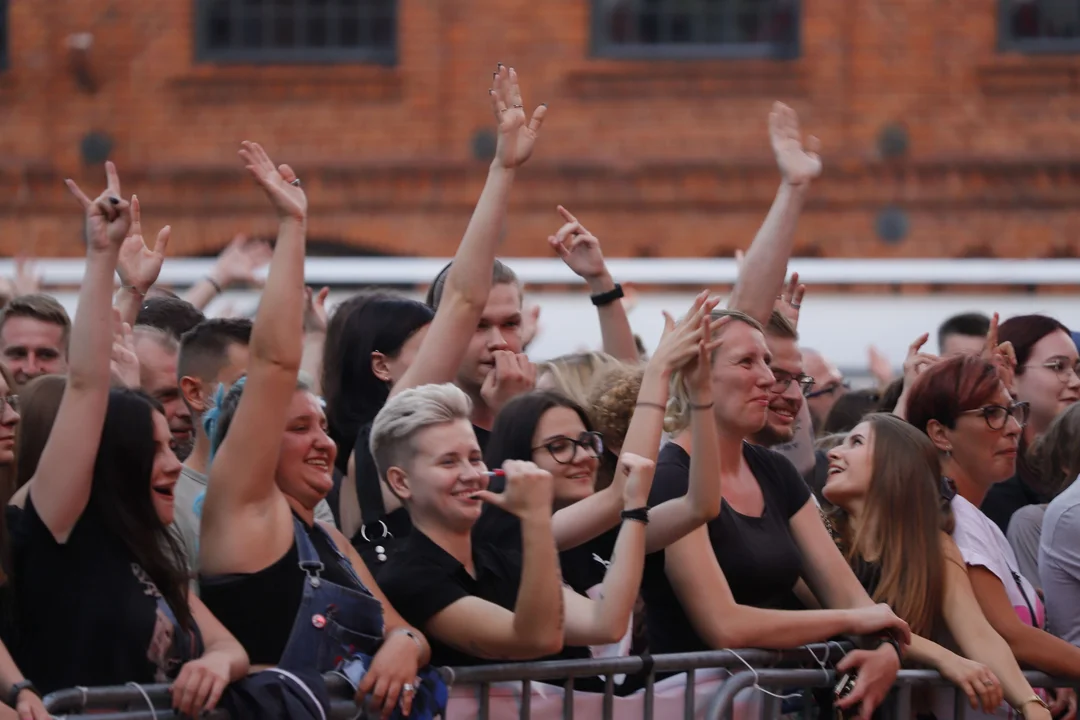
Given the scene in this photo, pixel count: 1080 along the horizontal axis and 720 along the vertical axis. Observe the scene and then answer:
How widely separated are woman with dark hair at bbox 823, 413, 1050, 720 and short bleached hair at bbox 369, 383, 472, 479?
50.7 inches

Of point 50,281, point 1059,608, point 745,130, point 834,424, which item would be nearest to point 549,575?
point 1059,608

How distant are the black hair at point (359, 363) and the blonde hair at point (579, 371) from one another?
0.40 metres

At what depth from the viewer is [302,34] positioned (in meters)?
15.1

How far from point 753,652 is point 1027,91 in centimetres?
1105

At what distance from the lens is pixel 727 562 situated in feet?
14.5

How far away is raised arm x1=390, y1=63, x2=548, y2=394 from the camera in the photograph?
4539 mm

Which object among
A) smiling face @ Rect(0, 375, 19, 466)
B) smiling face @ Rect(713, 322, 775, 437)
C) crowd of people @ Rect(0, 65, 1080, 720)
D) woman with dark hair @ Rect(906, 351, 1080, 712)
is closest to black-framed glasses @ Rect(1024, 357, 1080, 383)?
crowd of people @ Rect(0, 65, 1080, 720)

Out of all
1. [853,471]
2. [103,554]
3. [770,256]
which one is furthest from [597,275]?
[103,554]

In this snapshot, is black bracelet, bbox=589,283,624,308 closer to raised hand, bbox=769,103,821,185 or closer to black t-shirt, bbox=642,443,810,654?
raised hand, bbox=769,103,821,185

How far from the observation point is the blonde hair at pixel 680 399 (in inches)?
182

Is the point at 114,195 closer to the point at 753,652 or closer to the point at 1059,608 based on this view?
the point at 753,652

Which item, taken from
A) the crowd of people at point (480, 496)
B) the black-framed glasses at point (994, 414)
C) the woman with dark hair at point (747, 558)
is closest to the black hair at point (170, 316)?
the crowd of people at point (480, 496)

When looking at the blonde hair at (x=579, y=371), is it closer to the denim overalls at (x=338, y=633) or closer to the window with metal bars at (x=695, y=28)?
the denim overalls at (x=338, y=633)

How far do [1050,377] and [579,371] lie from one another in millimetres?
2024
